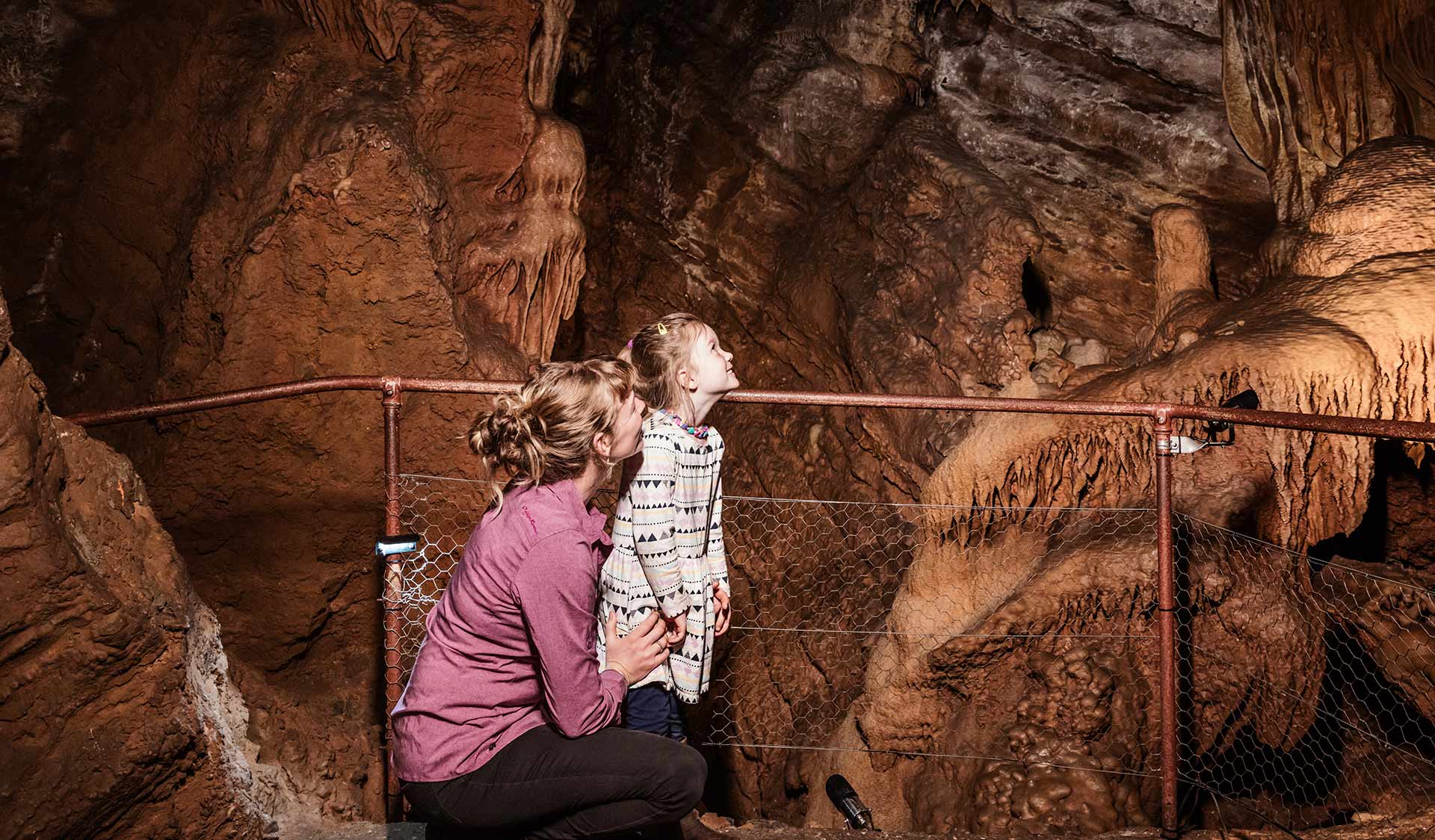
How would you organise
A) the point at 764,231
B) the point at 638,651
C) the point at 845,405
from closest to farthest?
the point at 638,651
the point at 845,405
the point at 764,231

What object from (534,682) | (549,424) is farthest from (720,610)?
(549,424)

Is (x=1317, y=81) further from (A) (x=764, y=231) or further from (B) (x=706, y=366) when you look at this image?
(B) (x=706, y=366)

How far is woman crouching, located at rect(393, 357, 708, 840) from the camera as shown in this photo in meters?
2.26

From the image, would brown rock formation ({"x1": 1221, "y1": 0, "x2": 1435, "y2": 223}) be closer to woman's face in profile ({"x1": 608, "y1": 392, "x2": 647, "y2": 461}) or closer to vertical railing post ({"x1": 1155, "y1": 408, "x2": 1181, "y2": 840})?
vertical railing post ({"x1": 1155, "y1": 408, "x2": 1181, "y2": 840})

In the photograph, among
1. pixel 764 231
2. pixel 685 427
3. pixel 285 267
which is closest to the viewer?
pixel 685 427

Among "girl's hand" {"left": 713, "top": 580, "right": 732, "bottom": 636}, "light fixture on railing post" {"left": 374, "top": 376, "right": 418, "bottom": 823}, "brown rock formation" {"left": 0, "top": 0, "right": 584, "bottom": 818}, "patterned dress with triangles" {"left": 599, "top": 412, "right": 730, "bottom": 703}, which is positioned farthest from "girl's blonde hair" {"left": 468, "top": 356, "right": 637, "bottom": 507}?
"brown rock formation" {"left": 0, "top": 0, "right": 584, "bottom": 818}

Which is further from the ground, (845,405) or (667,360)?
(667,360)

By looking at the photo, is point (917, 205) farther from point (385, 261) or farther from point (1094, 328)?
point (385, 261)

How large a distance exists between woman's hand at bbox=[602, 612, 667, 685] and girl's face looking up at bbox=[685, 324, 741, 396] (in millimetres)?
703

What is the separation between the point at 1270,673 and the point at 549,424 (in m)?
4.28

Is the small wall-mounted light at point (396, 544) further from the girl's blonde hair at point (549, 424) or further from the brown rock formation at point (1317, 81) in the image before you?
the brown rock formation at point (1317, 81)

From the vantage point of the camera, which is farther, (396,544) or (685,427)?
(396,544)

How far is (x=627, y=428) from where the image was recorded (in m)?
2.53

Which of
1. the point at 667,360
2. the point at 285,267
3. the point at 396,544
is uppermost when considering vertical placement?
the point at 285,267
